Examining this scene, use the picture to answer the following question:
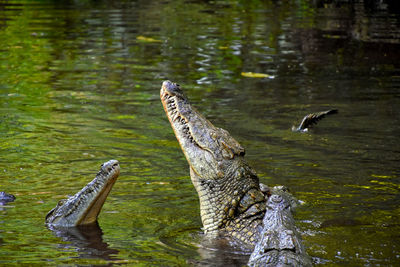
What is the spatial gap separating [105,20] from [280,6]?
27.0 ft

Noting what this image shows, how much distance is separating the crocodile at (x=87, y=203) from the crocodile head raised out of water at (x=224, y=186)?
74 cm

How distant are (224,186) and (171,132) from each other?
3.83 m

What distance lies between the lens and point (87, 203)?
636 centimetres

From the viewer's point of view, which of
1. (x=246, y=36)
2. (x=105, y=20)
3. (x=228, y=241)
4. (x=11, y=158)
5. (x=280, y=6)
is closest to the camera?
(x=228, y=241)

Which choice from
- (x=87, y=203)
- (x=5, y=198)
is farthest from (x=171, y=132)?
(x=87, y=203)

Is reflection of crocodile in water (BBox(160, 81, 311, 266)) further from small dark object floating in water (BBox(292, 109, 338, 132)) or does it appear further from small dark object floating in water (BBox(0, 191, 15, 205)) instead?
small dark object floating in water (BBox(292, 109, 338, 132))

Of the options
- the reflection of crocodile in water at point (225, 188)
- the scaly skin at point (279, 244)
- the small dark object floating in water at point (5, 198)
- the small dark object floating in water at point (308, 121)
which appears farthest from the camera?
the small dark object floating in water at point (308, 121)

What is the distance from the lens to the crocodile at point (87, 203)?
6.30 metres

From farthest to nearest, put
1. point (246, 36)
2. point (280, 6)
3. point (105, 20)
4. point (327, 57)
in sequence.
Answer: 1. point (280, 6)
2. point (105, 20)
3. point (246, 36)
4. point (327, 57)

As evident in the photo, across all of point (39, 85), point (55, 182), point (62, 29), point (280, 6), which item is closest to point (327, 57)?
point (39, 85)

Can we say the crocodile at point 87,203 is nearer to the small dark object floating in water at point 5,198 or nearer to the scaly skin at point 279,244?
the small dark object floating in water at point 5,198

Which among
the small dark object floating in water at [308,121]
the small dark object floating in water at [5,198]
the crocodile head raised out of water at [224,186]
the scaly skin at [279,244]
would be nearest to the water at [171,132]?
the small dark object floating in water at [5,198]

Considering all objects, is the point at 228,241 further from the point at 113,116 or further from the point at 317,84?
the point at 317,84

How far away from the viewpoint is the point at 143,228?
6.44 m
